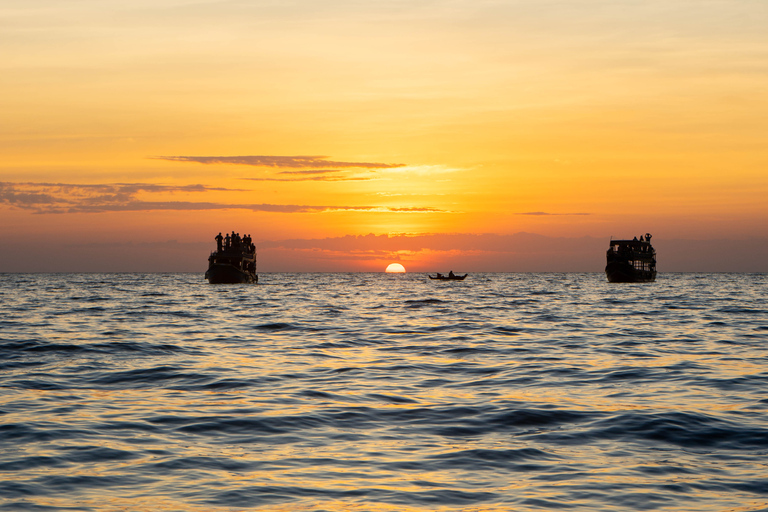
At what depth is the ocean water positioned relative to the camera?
27.8ft

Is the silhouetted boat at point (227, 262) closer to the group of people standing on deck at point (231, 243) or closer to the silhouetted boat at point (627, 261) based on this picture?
the group of people standing on deck at point (231, 243)

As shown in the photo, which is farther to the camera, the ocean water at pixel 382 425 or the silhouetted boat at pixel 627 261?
the silhouetted boat at pixel 627 261

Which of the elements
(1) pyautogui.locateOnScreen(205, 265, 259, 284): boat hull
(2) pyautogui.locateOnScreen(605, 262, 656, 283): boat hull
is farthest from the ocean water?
(2) pyautogui.locateOnScreen(605, 262, 656, 283): boat hull

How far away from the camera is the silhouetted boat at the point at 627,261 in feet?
369

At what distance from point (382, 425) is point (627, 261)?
107 metres

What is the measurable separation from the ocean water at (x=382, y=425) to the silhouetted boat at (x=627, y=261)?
90.4m

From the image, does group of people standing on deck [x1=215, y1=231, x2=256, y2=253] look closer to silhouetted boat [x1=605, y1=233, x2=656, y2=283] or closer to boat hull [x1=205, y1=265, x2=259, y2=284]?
boat hull [x1=205, y1=265, x2=259, y2=284]

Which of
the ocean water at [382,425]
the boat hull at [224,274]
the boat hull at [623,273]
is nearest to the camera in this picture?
the ocean water at [382,425]

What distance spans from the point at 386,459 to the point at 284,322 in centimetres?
2607

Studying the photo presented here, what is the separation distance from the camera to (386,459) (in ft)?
32.8

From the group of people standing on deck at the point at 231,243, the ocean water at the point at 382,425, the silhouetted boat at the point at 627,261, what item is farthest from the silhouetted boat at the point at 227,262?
the ocean water at the point at 382,425

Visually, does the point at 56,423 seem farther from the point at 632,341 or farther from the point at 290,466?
the point at 632,341

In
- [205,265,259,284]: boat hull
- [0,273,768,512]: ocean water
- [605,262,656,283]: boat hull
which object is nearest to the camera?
[0,273,768,512]: ocean water

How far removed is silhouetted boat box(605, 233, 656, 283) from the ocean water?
90.4 metres
